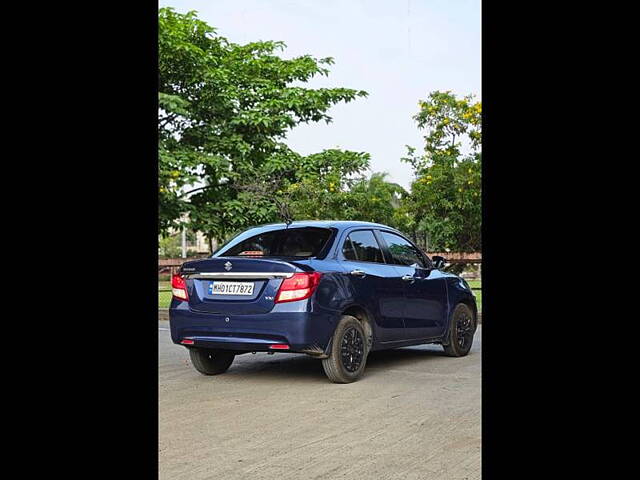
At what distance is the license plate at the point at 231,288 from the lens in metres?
7.86

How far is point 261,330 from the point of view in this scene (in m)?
7.74

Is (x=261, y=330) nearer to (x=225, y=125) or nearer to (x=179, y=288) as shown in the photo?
(x=179, y=288)

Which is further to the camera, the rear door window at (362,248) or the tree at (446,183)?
the tree at (446,183)

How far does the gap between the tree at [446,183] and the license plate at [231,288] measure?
12012mm

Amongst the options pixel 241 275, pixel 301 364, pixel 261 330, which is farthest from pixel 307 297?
pixel 301 364

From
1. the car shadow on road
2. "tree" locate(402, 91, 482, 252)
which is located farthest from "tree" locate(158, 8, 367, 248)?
the car shadow on road

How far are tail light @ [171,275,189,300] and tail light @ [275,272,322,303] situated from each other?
3.58 feet

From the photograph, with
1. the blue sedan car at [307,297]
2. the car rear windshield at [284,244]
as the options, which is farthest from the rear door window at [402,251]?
the car rear windshield at [284,244]

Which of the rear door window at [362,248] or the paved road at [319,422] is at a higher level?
the rear door window at [362,248]

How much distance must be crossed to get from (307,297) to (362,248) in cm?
124

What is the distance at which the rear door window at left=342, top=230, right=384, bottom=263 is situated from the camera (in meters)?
8.47

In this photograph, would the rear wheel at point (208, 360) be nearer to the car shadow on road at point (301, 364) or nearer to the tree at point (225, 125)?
the car shadow on road at point (301, 364)
